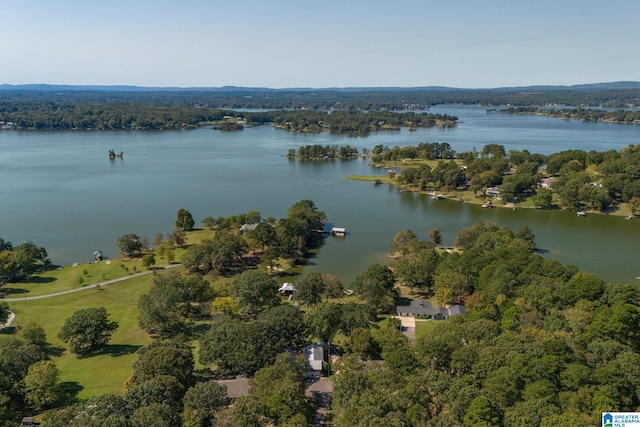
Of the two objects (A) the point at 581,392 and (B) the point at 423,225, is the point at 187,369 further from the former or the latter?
(B) the point at 423,225

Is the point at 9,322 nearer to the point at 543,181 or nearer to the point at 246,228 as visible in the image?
the point at 246,228

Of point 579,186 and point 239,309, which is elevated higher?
point 579,186

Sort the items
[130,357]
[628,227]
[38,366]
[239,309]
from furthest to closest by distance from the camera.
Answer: [628,227], [239,309], [130,357], [38,366]

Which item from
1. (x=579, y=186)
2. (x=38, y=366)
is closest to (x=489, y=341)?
(x=38, y=366)

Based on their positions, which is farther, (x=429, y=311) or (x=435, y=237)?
(x=435, y=237)

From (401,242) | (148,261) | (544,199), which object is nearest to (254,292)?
(148,261)

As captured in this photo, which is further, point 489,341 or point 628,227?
point 628,227

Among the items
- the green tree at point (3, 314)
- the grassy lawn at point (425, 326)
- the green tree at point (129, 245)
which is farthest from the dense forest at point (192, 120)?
the green tree at point (3, 314)
